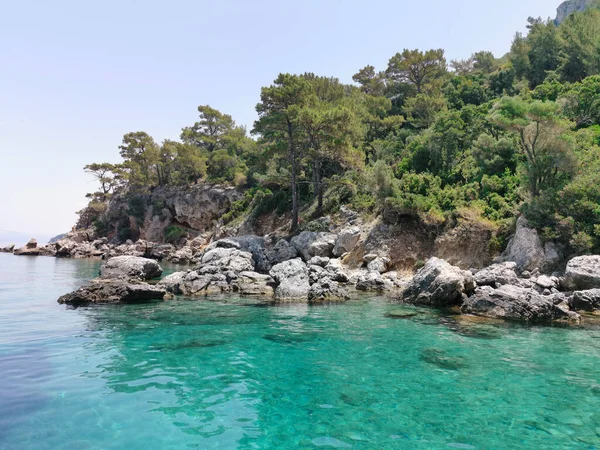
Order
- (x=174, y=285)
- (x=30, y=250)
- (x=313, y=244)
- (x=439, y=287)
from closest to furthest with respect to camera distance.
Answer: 1. (x=439, y=287)
2. (x=174, y=285)
3. (x=313, y=244)
4. (x=30, y=250)

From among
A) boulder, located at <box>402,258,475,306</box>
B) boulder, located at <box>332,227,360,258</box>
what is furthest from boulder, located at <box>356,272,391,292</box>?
boulder, located at <box>332,227,360,258</box>

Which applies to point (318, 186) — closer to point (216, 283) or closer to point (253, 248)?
point (253, 248)

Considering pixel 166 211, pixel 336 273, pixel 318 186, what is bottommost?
pixel 336 273

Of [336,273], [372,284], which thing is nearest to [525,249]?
[372,284]

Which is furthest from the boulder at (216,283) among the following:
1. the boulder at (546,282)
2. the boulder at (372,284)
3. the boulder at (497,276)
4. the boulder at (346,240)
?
the boulder at (546,282)

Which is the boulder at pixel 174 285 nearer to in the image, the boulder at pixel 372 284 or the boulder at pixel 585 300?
the boulder at pixel 372 284

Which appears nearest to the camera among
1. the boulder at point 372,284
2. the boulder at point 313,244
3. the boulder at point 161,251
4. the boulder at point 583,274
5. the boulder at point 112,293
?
the boulder at point 583,274

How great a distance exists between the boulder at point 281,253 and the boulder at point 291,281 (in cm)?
661

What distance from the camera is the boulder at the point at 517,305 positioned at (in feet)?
46.9

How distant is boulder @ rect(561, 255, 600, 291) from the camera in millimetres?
16047

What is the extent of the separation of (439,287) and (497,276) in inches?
117

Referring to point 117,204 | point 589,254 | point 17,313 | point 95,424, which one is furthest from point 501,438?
point 117,204

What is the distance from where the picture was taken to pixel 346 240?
29.1 metres

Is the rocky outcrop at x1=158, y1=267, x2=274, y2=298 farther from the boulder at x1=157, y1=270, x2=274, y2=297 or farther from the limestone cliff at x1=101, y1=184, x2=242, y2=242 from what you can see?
the limestone cliff at x1=101, y1=184, x2=242, y2=242
